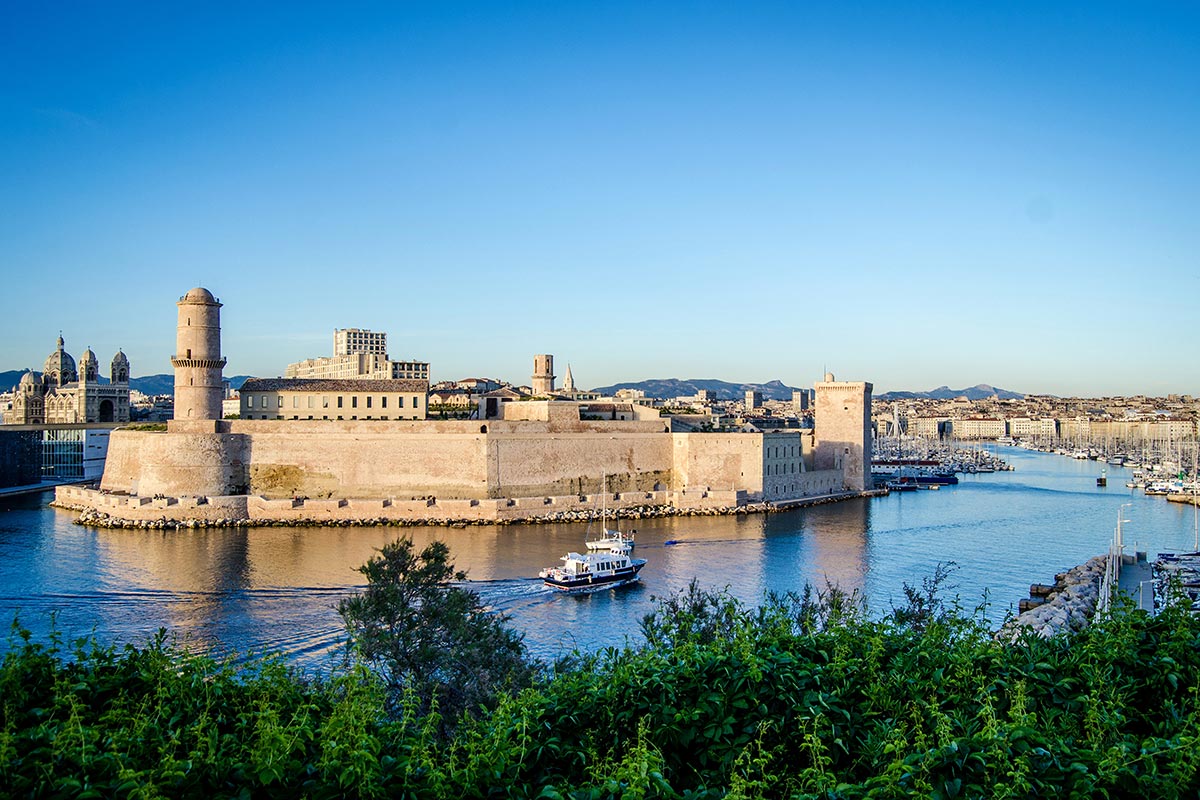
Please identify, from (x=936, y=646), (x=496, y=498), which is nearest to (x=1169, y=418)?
(x=496, y=498)

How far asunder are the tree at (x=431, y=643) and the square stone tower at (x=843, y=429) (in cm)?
2300

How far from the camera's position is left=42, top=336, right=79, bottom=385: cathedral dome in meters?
47.8

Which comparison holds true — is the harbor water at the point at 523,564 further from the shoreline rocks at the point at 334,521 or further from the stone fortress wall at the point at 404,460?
the stone fortress wall at the point at 404,460

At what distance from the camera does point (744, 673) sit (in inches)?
139

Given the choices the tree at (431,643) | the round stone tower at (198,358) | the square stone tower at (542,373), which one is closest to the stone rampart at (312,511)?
the round stone tower at (198,358)

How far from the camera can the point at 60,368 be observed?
48250 millimetres

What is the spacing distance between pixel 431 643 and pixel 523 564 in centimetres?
873

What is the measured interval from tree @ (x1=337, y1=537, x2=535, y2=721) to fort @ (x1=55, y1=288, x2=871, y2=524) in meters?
13.3

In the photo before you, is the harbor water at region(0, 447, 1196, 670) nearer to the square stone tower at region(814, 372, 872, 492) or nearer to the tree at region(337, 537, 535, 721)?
the tree at region(337, 537, 535, 721)

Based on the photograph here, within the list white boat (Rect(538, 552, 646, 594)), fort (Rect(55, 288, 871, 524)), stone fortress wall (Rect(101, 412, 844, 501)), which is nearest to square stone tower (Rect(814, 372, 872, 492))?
fort (Rect(55, 288, 871, 524))

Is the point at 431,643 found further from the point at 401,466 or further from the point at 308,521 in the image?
the point at 401,466

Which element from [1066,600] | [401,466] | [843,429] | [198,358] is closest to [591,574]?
[1066,600]

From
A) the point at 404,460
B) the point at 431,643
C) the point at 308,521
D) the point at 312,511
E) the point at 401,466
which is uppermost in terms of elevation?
the point at 404,460

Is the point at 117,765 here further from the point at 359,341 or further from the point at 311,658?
the point at 359,341
